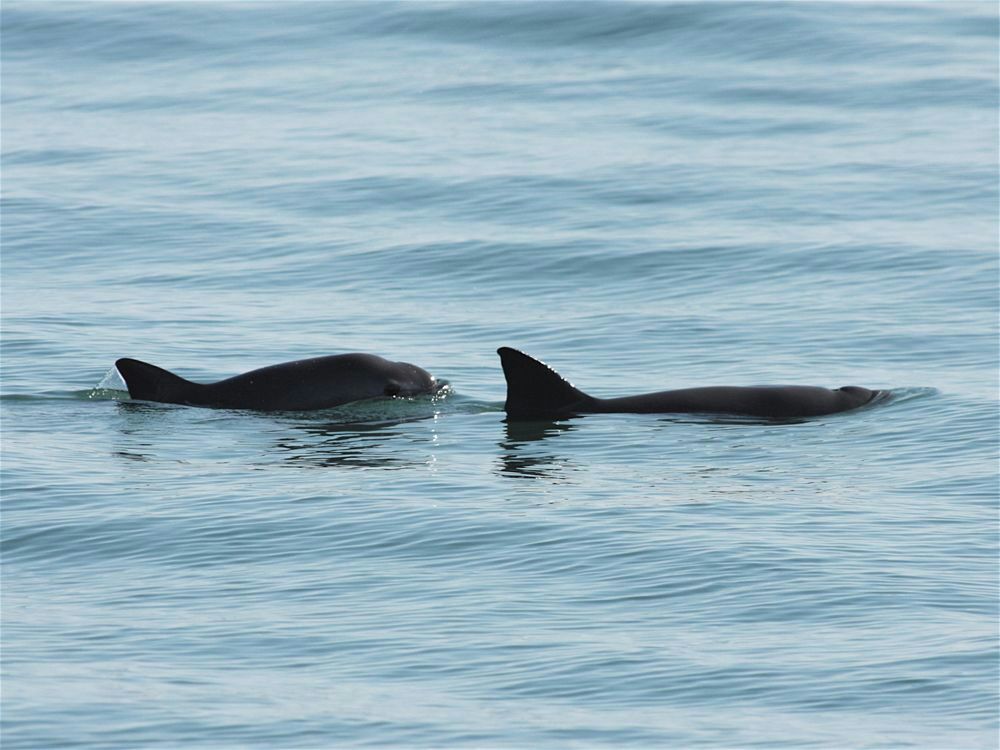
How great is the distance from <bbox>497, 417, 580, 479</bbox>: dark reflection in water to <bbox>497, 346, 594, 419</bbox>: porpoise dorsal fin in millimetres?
188

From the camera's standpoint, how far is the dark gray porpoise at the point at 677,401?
19.1m

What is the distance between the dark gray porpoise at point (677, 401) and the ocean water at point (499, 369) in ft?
0.70

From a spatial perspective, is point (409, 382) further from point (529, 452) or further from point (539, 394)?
point (529, 452)

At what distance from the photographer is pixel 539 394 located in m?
19.1

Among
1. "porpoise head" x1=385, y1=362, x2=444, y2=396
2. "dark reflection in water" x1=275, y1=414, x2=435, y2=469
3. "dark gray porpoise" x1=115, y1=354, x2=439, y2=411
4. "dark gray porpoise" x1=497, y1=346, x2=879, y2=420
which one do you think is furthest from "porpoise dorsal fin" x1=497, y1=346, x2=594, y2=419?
"dark gray porpoise" x1=115, y1=354, x2=439, y2=411

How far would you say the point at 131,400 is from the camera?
2000cm

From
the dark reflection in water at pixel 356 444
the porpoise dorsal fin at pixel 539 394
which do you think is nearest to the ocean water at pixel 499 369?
the dark reflection in water at pixel 356 444

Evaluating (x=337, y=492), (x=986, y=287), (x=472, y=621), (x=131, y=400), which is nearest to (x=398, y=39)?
(x=986, y=287)

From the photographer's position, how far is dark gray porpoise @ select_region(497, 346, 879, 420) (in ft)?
62.6

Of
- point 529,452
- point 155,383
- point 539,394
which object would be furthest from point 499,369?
point 529,452

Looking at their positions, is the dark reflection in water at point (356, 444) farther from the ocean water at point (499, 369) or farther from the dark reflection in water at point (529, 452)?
the dark reflection in water at point (529, 452)

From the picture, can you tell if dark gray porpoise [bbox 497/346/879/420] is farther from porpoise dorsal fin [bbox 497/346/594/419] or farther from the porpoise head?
the porpoise head

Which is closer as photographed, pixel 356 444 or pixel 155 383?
pixel 356 444

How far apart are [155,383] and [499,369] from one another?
4050mm
